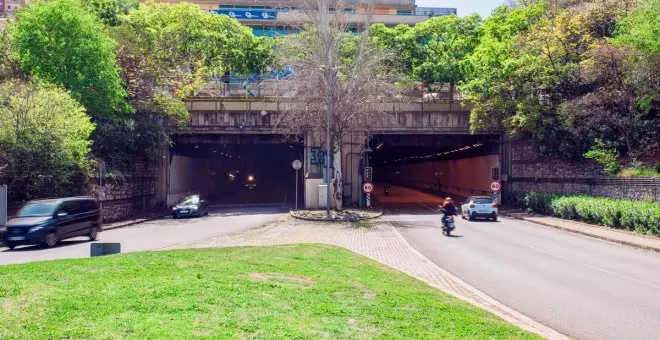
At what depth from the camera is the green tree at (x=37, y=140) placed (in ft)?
82.8

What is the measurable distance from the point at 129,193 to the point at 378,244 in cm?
2120

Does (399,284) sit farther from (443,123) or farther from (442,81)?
(442,81)

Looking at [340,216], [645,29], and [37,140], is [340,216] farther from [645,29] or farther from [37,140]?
[645,29]

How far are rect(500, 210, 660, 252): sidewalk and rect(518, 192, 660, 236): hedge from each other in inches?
17.2

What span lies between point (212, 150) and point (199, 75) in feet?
51.6

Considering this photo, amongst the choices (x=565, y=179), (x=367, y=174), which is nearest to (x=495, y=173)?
(x=565, y=179)

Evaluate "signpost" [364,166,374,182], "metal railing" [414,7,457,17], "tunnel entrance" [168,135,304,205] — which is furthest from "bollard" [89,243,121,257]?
"metal railing" [414,7,457,17]

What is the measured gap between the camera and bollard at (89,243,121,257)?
47.0 feet

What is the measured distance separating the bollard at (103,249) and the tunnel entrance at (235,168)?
1052 inches

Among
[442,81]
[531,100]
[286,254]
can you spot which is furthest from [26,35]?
[442,81]

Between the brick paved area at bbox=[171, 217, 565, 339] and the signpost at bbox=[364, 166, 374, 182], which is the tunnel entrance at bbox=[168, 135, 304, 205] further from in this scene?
the brick paved area at bbox=[171, 217, 565, 339]

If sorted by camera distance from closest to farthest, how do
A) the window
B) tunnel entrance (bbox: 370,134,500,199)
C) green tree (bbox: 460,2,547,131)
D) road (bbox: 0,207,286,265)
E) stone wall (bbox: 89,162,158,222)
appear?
road (bbox: 0,207,286,265), the window, stone wall (bbox: 89,162,158,222), green tree (bbox: 460,2,547,131), tunnel entrance (bbox: 370,134,500,199)

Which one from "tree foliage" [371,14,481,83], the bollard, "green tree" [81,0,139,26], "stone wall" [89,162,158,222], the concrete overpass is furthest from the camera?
"tree foliage" [371,14,481,83]

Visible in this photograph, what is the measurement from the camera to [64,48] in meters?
29.2
